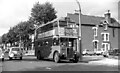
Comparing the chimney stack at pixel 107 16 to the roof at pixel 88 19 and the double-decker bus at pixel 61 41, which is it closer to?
the roof at pixel 88 19

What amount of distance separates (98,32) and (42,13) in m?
15.3

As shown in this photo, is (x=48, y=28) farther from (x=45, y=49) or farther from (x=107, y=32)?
(x=107, y=32)

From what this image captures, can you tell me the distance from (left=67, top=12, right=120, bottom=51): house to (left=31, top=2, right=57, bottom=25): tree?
8037 mm

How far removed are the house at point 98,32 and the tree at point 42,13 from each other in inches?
316

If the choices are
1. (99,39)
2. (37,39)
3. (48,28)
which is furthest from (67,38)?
(99,39)

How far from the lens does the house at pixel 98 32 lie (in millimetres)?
49938

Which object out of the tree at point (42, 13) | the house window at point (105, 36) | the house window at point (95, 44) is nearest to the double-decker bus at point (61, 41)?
the house window at point (95, 44)

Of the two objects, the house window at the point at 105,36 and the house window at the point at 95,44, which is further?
the house window at the point at 105,36

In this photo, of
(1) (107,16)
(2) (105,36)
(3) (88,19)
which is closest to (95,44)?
(2) (105,36)

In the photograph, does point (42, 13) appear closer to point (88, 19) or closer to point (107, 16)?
point (88, 19)

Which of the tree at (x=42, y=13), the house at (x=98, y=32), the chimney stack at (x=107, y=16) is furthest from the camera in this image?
the tree at (x=42, y=13)

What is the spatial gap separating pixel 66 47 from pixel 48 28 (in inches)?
165

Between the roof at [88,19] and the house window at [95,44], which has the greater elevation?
the roof at [88,19]

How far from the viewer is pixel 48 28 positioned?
2486 centimetres
